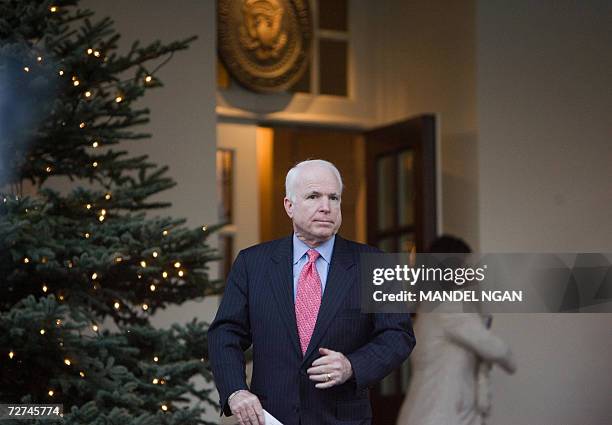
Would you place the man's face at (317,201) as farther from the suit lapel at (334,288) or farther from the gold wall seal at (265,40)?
the gold wall seal at (265,40)

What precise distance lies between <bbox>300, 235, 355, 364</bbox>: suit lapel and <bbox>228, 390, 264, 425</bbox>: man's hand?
6.0 inches

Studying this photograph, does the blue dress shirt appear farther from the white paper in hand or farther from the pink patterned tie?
the white paper in hand

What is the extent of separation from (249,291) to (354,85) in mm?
4050

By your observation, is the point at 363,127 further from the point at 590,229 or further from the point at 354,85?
the point at 590,229

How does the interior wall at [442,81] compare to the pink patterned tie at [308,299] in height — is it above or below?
above

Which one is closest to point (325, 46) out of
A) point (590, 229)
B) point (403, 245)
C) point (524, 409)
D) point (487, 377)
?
point (403, 245)

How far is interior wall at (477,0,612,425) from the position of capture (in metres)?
6.13

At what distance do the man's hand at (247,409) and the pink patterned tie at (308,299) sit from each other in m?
0.17

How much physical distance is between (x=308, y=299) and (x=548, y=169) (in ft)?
12.6

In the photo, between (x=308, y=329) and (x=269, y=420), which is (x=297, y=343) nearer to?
(x=308, y=329)

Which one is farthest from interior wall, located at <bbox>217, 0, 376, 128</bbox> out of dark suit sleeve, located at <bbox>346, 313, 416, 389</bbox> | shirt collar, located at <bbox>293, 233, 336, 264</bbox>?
dark suit sleeve, located at <bbox>346, 313, 416, 389</bbox>

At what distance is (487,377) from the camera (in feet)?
14.9

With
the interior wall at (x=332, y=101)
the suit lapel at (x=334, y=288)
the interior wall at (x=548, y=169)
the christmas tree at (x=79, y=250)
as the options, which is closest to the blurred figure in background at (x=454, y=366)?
the christmas tree at (x=79, y=250)

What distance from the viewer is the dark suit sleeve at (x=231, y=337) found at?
2.63 meters
